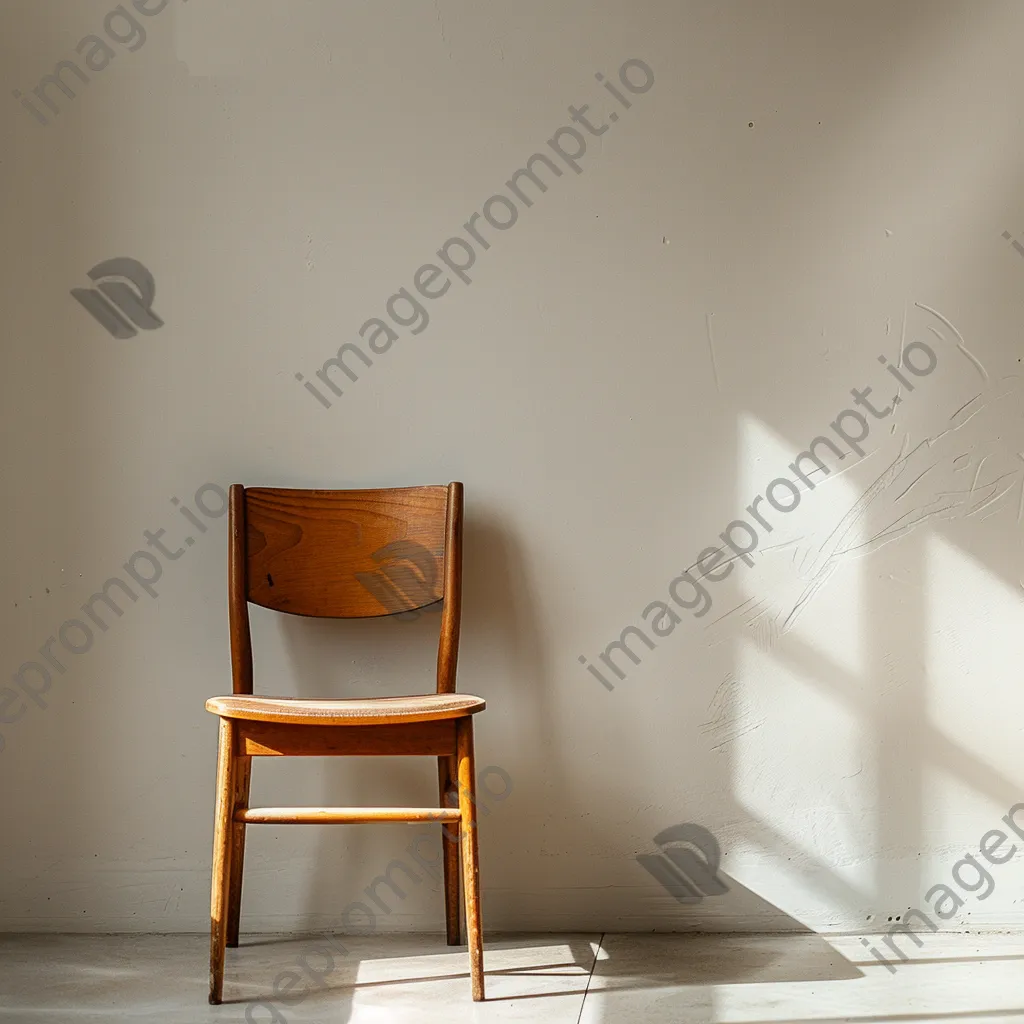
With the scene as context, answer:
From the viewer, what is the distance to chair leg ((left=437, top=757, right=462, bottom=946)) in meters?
1.78

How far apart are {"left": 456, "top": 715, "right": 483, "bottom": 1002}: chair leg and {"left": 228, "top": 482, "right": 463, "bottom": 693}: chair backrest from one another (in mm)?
285

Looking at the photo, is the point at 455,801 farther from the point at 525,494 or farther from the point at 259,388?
the point at 259,388

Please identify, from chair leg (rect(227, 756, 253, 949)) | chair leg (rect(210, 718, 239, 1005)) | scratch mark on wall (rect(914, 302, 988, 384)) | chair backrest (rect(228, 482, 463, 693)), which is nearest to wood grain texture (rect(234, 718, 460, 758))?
chair leg (rect(210, 718, 239, 1005))

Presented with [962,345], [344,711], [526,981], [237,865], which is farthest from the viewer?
[962,345]

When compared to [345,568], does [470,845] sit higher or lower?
lower

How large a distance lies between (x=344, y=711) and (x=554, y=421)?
670 mm

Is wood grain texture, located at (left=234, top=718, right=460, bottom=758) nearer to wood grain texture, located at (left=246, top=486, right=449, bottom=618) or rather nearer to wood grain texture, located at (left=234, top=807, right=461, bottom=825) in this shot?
wood grain texture, located at (left=234, top=807, right=461, bottom=825)

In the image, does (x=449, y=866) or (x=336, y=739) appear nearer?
(x=336, y=739)

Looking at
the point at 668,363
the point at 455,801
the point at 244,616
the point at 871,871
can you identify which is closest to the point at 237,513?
the point at 244,616

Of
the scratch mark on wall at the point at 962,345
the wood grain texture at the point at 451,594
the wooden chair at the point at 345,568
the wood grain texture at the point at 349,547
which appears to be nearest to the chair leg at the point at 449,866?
the wooden chair at the point at 345,568

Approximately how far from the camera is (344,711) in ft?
5.00

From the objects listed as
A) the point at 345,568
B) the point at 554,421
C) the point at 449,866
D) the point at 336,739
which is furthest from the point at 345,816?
the point at 554,421

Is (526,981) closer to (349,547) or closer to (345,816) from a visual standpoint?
(345,816)

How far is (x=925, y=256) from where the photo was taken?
1.90m
